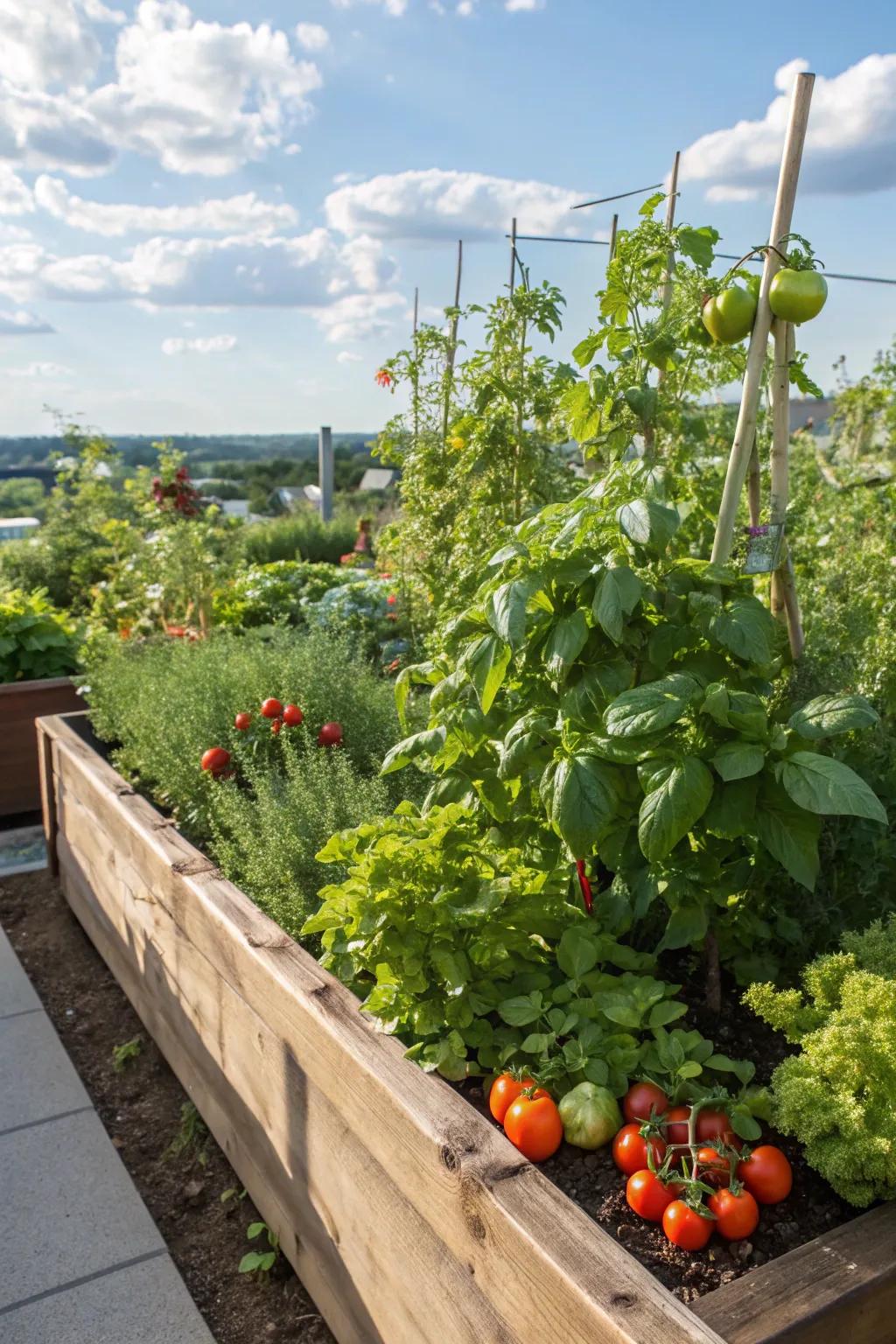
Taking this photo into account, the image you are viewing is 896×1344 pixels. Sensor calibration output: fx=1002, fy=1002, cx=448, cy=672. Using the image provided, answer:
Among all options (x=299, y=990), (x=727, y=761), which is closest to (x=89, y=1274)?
(x=299, y=990)

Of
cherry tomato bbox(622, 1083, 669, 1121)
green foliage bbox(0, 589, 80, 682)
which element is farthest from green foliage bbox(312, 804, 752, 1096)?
green foliage bbox(0, 589, 80, 682)

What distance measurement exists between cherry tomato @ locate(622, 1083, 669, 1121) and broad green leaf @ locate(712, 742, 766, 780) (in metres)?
0.50

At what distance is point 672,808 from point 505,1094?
53 cm

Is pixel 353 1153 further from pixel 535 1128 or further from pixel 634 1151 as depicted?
pixel 634 1151

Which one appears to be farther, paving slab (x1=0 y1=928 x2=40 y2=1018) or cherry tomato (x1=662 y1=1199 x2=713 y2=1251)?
paving slab (x1=0 y1=928 x2=40 y2=1018)

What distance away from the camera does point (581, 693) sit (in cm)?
162

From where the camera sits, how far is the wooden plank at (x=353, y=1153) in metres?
1.20

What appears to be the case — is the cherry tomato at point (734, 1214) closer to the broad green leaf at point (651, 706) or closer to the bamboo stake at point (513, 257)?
the broad green leaf at point (651, 706)

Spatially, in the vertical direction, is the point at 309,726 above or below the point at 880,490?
below

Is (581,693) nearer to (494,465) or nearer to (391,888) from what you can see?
(391,888)

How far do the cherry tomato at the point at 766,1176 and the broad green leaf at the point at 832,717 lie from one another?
A: 0.61 m

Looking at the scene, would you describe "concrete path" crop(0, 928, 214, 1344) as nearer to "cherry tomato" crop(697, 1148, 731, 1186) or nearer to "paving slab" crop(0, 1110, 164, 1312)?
"paving slab" crop(0, 1110, 164, 1312)

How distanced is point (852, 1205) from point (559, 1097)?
1.43ft

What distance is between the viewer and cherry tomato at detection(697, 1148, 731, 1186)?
1.40 meters
